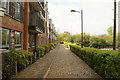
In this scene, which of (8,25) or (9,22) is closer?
(8,25)

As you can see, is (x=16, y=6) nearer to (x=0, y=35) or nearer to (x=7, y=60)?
(x=0, y=35)

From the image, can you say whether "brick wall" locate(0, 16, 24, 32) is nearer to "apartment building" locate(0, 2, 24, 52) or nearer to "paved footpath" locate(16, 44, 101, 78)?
"apartment building" locate(0, 2, 24, 52)

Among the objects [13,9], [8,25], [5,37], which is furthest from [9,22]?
[13,9]

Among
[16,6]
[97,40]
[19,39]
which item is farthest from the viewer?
[97,40]

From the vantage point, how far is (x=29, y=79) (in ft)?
18.7

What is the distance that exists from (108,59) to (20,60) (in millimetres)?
4534

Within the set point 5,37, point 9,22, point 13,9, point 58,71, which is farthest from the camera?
point 13,9

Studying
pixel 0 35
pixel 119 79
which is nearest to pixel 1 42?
pixel 0 35

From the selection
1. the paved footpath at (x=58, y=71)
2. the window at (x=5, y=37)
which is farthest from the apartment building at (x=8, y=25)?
the paved footpath at (x=58, y=71)

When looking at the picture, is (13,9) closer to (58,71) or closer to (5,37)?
(5,37)

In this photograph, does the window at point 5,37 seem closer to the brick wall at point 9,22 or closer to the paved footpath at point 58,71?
the brick wall at point 9,22

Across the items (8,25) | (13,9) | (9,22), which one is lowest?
(8,25)

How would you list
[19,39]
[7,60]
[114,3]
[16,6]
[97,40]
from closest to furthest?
[7,60]
[114,3]
[16,6]
[19,39]
[97,40]

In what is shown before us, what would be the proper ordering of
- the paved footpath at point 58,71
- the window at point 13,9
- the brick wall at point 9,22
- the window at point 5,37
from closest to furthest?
the paved footpath at point 58,71
the brick wall at point 9,22
the window at point 5,37
the window at point 13,9
